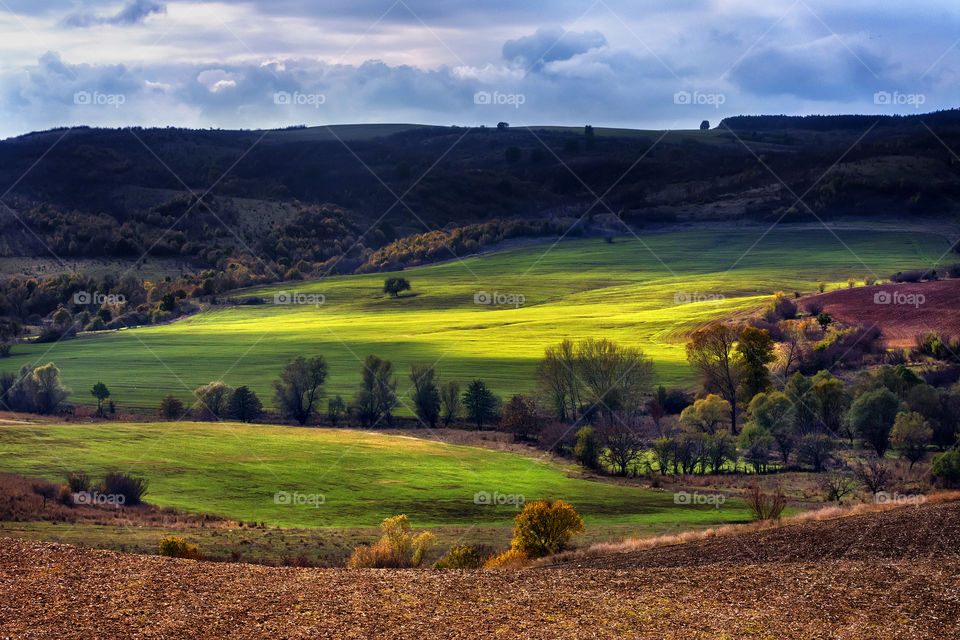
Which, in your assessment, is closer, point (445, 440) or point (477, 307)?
point (445, 440)

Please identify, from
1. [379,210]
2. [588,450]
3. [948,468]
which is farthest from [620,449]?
[379,210]

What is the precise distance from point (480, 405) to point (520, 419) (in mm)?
4433

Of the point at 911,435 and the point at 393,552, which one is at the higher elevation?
the point at 911,435

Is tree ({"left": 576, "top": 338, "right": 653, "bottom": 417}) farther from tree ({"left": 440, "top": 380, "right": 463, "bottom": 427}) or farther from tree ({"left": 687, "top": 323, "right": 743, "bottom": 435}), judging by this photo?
tree ({"left": 440, "top": 380, "right": 463, "bottom": 427})

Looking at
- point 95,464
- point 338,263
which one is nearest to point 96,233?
point 338,263

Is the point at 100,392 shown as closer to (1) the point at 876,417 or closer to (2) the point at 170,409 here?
(2) the point at 170,409

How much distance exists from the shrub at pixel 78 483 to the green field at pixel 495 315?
2788cm

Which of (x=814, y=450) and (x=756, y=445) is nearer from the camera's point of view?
(x=814, y=450)

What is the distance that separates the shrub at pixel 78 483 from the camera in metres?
37.7

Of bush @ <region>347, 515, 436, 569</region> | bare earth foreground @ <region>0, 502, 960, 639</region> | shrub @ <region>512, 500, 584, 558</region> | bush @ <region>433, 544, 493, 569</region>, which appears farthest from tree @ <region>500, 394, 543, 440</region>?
bare earth foreground @ <region>0, 502, 960, 639</region>

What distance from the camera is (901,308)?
2854 inches

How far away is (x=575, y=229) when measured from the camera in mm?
156250

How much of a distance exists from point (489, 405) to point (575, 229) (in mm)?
98229

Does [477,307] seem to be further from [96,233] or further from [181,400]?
[96,233]
